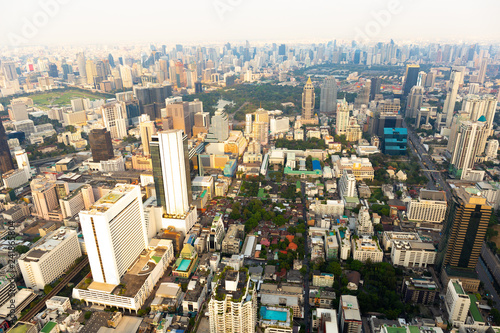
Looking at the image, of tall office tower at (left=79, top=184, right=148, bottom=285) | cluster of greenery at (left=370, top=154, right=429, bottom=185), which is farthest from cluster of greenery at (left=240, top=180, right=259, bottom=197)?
tall office tower at (left=79, top=184, right=148, bottom=285)

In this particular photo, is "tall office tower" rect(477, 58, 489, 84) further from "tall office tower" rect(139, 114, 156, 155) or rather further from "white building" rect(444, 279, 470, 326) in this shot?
"white building" rect(444, 279, 470, 326)

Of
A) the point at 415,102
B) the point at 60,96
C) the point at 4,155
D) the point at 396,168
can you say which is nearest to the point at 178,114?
the point at 4,155

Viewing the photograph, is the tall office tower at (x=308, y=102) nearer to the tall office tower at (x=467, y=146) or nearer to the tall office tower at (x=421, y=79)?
the tall office tower at (x=467, y=146)

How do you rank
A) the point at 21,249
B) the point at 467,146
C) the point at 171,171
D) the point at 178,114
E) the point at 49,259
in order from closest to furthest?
the point at 49,259, the point at 21,249, the point at 171,171, the point at 467,146, the point at 178,114

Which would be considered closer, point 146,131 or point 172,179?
point 172,179

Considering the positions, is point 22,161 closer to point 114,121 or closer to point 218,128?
point 114,121

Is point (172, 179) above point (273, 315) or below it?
above
